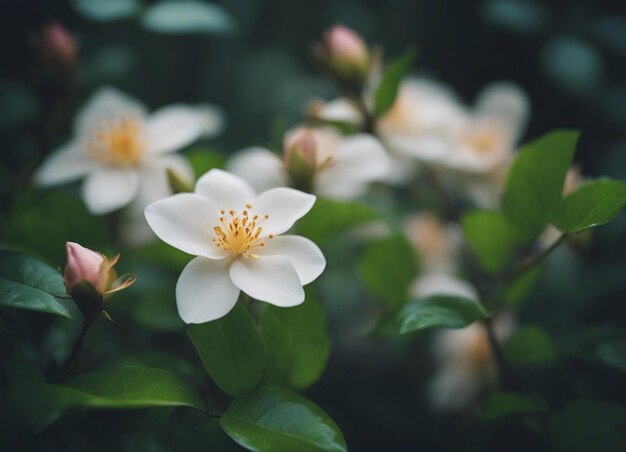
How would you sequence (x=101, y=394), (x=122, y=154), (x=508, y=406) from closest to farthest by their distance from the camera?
(x=101, y=394) → (x=508, y=406) → (x=122, y=154)

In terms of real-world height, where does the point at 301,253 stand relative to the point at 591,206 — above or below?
below

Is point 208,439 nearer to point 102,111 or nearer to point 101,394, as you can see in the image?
point 101,394

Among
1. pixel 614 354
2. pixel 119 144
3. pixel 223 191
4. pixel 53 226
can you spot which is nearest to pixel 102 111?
pixel 119 144

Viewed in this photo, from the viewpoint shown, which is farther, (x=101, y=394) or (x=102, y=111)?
(x=102, y=111)

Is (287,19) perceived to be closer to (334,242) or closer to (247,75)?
(247,75)

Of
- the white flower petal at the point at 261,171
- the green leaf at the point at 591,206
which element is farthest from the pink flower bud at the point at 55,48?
the green leaf at the point at 591,206

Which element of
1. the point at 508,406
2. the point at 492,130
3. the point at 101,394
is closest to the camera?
the point at 101,394

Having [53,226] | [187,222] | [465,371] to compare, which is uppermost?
[187,222]
